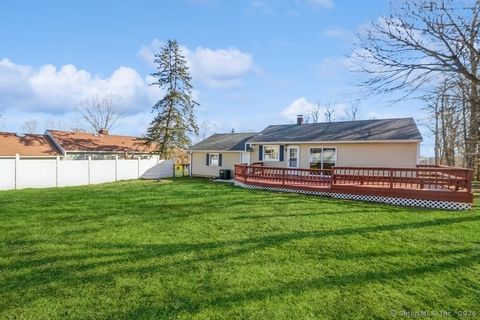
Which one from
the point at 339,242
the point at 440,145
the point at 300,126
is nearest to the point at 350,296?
the point at 339,242

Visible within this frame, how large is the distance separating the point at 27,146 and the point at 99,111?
2207cm

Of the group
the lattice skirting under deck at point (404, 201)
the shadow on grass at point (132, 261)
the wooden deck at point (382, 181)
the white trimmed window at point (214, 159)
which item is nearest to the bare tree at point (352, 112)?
the white trimmed window at point (214, 159)

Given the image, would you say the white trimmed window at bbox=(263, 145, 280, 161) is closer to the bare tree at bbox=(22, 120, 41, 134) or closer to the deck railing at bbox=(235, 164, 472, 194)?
the deck railing at bbox=(235, 164, 472, 194)

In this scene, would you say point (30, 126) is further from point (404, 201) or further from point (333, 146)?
point (404, 201)

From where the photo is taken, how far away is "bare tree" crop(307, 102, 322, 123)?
42.2 m

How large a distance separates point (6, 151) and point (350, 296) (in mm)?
22353

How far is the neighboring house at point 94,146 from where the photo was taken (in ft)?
72.7

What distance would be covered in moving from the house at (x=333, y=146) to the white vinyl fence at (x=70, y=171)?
16.0ft

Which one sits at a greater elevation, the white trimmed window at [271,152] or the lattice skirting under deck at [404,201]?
the white trimmed window at [271,152]

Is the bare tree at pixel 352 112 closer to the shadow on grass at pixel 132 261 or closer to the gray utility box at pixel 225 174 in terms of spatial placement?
the gray utility box at pixel 225 174

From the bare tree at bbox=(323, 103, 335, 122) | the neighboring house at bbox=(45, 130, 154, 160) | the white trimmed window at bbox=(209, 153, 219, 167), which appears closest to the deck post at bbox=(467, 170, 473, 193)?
the white trimmed window at bbox=(209, 153, 219, 167)

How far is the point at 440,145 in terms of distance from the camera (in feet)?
91.1

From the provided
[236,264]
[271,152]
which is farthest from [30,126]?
[236,264]

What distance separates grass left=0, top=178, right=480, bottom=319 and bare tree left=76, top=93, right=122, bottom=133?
3619cm
